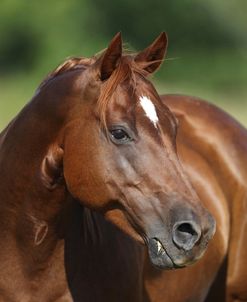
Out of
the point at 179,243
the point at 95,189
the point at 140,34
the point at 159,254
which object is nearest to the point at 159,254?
the point at 159,254

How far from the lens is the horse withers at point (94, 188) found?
13.8ft

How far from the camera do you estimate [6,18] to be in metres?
24.9

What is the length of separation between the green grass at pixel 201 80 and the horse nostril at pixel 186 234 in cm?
1489

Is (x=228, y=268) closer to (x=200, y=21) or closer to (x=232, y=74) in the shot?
(x=232, y=74)

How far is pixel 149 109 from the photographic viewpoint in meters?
4.23

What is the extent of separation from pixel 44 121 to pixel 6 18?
20.9 m

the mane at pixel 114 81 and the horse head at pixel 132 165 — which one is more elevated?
the mane at pixel 114 81

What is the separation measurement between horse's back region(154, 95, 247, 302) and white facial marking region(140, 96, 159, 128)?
1663 mm

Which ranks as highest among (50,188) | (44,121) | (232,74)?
(44,121)

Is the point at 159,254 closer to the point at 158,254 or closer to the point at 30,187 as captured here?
the point at 158,254

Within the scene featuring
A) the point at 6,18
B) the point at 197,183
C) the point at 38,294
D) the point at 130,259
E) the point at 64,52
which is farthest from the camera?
the point at 6,18

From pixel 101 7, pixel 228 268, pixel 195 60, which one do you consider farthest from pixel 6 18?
pixel 228 268

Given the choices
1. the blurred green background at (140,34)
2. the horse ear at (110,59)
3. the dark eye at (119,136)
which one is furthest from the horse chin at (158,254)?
the blurred green background at (140,34)

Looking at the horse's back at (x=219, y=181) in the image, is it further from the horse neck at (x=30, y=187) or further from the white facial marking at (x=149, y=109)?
the white facial marking at (x=149, y=109)
